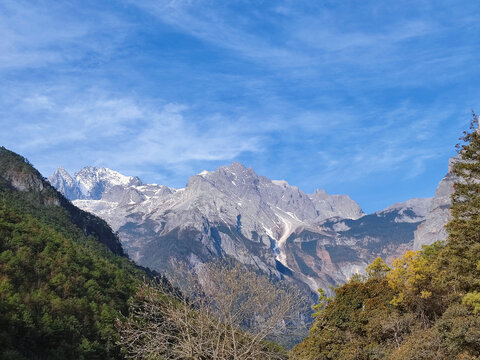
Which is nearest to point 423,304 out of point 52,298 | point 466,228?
point 466,228

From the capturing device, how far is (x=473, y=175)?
127 feet

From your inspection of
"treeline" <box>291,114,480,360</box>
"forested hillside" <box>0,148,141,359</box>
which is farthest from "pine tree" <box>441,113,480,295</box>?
"forested hillside" <box>0,148,141,359</box>

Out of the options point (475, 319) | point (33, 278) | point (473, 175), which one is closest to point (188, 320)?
point (475, 319)

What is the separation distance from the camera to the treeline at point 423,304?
3609 centimetres

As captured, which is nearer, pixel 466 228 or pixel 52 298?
pixel 466 228

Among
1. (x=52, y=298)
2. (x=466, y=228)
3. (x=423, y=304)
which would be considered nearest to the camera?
(x=466, y=228)

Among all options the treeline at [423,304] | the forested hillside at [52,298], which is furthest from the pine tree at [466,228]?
the forested hillside at [52,298]

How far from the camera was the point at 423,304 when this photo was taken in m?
52.6

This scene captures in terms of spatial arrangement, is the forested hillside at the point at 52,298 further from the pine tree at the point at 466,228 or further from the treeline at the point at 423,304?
the pine tree at the point at 466,228

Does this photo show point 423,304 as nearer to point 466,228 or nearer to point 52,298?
point 466,228

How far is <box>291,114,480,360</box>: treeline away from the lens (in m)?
36.1

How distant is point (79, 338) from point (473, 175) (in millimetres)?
43229

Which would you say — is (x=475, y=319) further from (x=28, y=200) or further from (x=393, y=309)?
(x=28, y=200)

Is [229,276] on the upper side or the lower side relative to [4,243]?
lower
